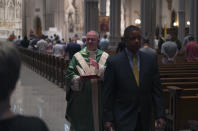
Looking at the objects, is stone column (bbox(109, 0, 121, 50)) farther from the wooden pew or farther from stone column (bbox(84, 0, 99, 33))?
the wooden pew

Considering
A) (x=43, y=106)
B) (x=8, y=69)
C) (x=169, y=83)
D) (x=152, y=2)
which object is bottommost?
(x=43, y=106)

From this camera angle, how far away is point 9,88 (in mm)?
1795

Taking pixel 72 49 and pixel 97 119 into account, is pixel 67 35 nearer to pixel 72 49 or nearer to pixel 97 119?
pixel 72 49

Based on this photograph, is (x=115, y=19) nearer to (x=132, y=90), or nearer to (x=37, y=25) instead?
(x=132, y=90)

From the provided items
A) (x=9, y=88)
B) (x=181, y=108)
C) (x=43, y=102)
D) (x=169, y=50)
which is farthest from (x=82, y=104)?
(x=169, y=50)

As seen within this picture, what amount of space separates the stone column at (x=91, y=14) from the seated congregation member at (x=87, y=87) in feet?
51.4

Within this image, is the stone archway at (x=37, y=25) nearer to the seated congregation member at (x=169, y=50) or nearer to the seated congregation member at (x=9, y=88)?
the seated congregation member at (x=169, y=50)

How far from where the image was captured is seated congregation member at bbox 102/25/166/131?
4094 mm

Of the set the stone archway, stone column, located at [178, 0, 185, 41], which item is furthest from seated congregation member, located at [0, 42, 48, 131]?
the stone archway

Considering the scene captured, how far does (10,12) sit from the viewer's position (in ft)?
141

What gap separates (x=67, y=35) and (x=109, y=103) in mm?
35243

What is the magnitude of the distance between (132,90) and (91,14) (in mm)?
17682

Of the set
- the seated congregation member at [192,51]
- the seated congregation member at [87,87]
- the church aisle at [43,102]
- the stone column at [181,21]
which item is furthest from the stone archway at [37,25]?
the seated congregation member at [87,87]

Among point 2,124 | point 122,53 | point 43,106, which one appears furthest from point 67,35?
point 2,124
